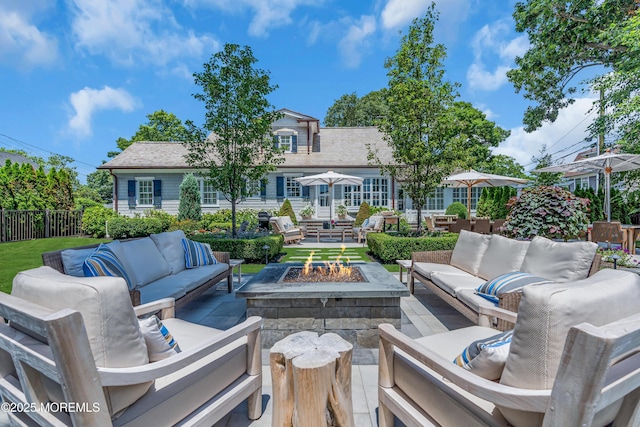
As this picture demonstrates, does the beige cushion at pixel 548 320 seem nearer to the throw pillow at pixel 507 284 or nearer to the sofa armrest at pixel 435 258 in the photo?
the throw pillow at pixel 507 284

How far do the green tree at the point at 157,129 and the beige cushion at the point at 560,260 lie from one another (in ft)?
126

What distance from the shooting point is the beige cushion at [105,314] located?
1276mm

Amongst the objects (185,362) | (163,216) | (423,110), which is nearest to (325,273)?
(185,362)

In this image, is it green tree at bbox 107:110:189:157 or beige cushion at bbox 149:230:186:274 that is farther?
green tree at bbox 107:110:189:157

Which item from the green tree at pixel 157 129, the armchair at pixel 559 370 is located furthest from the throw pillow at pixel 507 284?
the green tree at pixel 157 129

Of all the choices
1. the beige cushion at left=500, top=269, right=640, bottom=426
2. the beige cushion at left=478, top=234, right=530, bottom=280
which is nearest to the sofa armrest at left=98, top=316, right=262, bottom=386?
the beige cushion at left=500, top=269, right=640, bottom=426

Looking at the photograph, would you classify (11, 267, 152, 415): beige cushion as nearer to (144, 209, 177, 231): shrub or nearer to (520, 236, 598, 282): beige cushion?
(520, 236, 598, 282): beige cushion

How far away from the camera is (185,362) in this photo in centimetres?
152

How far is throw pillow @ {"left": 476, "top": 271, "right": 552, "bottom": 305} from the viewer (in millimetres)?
2928

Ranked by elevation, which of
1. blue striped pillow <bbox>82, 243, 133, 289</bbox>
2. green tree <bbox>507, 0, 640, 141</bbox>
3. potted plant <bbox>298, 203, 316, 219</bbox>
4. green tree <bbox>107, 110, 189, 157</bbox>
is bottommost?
blue striped pillow <bbox>82, 243, 133, 289</bbox>

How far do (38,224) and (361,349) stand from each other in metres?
15.1

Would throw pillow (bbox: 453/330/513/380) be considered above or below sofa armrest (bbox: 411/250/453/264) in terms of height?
above

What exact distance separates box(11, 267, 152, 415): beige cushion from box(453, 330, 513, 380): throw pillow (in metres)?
1.53

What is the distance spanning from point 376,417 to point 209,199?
1570 cm
